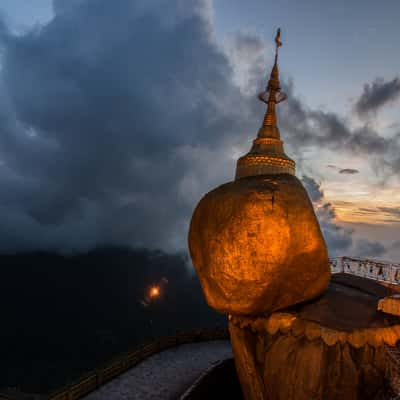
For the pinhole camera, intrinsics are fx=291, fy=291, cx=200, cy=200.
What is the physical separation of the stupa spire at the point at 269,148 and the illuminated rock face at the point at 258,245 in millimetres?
1453

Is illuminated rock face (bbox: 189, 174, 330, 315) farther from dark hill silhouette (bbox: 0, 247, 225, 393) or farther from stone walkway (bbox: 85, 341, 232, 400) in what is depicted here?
dark hill silhouette (bbox: 0, 247, 225, 393)

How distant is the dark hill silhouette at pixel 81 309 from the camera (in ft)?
209

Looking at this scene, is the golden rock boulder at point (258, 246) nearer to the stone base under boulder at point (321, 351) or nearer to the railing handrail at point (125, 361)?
the stone base under boulder at point (321, 351)

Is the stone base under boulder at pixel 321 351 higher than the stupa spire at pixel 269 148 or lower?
lower

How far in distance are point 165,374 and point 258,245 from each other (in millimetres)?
10888

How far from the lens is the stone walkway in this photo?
522 inches

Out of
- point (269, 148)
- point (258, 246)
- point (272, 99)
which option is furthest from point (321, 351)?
point (272, 99)

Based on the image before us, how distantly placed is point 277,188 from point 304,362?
16.6ft

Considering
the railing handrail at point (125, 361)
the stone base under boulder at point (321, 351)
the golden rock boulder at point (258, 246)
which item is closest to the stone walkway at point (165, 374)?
the railing handrail at point (125, 361)

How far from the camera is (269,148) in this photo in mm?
11594

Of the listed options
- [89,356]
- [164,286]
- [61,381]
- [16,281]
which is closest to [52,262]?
[16,281]

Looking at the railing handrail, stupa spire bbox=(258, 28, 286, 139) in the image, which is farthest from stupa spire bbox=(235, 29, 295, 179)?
the railing handrail

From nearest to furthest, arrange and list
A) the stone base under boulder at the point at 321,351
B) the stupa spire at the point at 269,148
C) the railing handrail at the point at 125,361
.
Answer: the stone base under boulder at the point at 321,351
the stupa spire at the point at 269,148
the railing handrail at the point at 125,361

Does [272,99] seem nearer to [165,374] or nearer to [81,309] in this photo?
[165,374]
